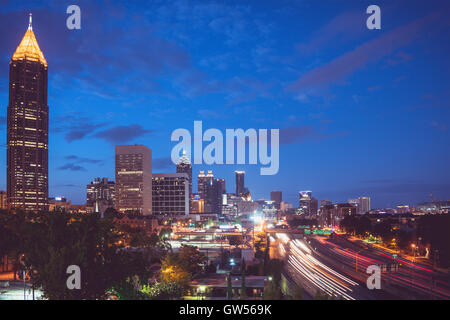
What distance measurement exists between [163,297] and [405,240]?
55.8 meters

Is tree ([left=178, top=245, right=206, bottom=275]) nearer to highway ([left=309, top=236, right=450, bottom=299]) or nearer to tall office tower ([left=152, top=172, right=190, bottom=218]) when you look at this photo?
highway ([left=309, top=236, right=450, bottom=299])

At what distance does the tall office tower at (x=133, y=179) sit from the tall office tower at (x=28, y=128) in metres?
34.6

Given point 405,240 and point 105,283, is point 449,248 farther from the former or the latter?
point 105,283

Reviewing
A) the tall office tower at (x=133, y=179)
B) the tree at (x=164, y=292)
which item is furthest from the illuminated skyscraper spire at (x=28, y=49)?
the tree at (x=164, y=292)

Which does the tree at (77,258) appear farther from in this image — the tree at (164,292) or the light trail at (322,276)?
the light trail at (322,276)

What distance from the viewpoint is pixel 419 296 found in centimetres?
3170

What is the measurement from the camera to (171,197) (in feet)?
602

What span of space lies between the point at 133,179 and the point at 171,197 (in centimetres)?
2086

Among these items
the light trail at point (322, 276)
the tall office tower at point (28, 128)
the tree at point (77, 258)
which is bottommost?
the light trail at point (322, 276)

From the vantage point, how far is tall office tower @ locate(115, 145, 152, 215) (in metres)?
180

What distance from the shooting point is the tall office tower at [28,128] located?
157875 mm

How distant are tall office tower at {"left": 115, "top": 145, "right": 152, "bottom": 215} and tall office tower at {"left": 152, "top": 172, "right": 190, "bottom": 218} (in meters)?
4.33

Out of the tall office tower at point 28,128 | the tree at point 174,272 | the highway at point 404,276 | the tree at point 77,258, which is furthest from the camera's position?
the tall office tower at point 28,128
